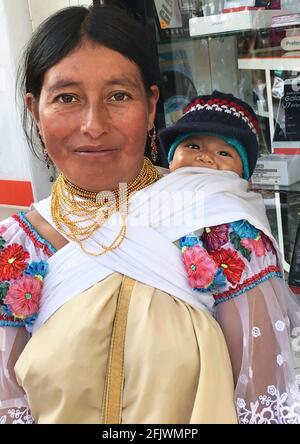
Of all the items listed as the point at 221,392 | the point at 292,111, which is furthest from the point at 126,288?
the point at 292,111

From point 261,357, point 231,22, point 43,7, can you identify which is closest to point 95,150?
point 261,357

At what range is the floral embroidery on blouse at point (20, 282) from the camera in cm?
99

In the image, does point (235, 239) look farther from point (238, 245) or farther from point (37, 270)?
point (37, 270)

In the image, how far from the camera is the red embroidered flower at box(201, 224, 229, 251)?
99cm

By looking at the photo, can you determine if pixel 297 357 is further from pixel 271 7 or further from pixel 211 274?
pixel 271 7

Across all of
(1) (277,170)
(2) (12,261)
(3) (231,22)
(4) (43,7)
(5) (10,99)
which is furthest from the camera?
(5) (10,99)

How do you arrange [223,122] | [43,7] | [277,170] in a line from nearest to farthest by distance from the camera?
1. [223,122]
2. [277,170]
3. [43,7]

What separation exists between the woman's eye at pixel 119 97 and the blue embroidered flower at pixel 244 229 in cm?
30

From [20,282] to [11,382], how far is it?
197 millimetres

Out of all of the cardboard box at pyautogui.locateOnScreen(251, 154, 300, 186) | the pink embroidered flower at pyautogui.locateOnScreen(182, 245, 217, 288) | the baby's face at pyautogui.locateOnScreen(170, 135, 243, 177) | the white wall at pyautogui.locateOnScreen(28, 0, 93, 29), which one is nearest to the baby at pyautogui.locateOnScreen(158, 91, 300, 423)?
the pink embroidered flower at pyautogui.locateOnScreen(182, 245, 217, 288)

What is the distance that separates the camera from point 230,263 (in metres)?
0.98

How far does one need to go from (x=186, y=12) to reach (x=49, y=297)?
1.25 meters

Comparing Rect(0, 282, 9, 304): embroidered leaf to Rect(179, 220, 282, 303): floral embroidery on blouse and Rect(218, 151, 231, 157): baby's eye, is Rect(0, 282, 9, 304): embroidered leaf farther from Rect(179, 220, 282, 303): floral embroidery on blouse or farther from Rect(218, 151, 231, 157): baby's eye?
Rect(218, 151, 231, 157): baby's eye

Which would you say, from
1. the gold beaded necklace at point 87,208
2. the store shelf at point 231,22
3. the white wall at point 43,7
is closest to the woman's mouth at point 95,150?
the gold beaded necklace at point 87,208
